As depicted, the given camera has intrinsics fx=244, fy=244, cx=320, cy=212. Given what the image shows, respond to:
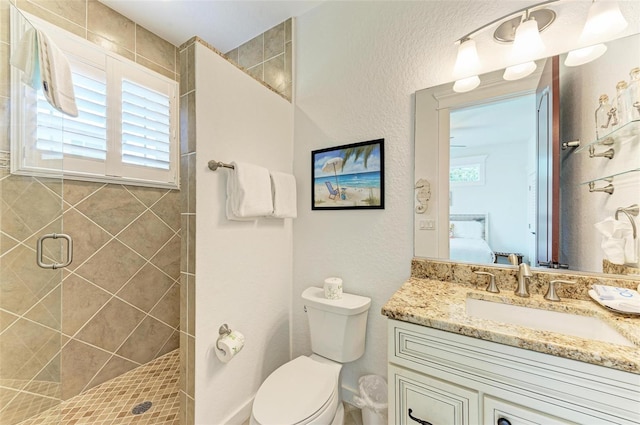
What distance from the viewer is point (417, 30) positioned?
1.40 m

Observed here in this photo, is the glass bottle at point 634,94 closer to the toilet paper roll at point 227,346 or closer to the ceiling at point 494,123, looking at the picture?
the ceiling at point 494,123

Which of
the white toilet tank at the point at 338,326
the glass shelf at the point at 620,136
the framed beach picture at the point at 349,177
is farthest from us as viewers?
the framed beach picture at the point at 349,177

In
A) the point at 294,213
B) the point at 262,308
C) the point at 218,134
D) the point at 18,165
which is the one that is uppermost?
the point at 218,134

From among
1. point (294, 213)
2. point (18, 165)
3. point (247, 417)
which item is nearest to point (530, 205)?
point (294, 213)

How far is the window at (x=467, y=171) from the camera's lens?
4.06ft

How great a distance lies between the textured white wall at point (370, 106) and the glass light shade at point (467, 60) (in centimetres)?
5

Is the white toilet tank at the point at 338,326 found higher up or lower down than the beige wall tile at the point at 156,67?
lower down

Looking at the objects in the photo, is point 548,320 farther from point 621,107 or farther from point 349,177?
point 349,177

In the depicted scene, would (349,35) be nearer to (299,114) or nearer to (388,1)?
(388,1)

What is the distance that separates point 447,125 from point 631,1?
0.75 meters

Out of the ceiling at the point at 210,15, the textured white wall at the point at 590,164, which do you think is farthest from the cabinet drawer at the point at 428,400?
the ceiling at the point at 210,15

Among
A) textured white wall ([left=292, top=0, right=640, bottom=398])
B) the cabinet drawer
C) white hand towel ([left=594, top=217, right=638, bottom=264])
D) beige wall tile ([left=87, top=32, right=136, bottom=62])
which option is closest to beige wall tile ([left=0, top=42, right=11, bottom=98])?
beige wall tile ([left=87, top=32, right=136, bottom=62])

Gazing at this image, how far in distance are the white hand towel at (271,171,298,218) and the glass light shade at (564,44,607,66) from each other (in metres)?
1.51

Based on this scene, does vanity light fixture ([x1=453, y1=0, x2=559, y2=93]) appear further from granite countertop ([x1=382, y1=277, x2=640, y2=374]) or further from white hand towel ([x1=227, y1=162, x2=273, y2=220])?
white hand towel ([x1=227, y1=162, x2=273, y2=220])
